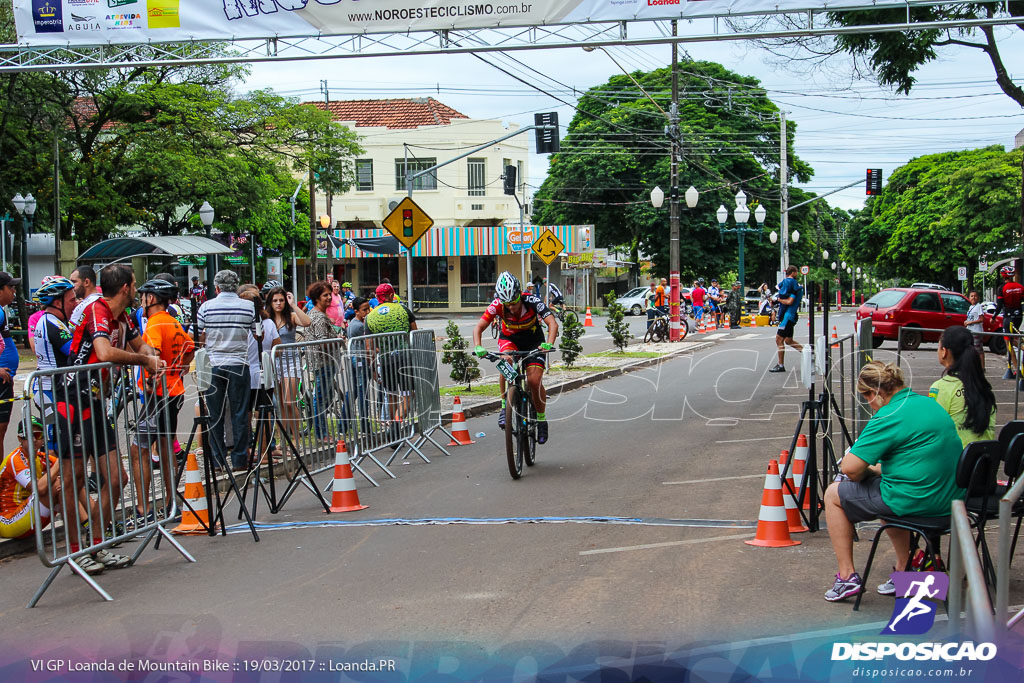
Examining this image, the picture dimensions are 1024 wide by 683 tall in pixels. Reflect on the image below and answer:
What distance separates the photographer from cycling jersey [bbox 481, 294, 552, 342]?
35.3ft

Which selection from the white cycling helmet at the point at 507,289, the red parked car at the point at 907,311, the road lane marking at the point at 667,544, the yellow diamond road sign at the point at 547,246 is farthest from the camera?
the red parked car at the point at 907,311

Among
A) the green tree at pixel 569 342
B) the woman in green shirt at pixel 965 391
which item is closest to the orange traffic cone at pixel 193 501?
the woman in green shirt at pixel 965 391

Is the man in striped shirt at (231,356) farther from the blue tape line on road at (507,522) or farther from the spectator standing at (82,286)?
the blue tape line on road at (507,522)

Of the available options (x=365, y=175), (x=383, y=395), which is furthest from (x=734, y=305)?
(x=383, y=395)

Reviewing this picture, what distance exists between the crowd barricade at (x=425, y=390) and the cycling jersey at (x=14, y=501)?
4440mm

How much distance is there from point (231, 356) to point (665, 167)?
49306 mm

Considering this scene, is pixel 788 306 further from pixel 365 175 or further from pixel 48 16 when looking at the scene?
pixel 365 175

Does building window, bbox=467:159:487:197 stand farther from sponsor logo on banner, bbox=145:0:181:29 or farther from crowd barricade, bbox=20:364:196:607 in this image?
crowd barricade, bbox=20:364:196:607

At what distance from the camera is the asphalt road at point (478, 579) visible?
5332 millimetres

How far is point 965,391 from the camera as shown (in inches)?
261

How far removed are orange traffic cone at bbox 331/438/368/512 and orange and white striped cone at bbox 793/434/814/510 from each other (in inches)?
140

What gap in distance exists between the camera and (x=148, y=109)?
31.5 meters

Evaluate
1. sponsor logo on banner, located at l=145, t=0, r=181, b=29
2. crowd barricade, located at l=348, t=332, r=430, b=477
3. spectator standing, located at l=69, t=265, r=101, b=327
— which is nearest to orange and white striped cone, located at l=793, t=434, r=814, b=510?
crowd barricade, located at l=348, t=332, r=430, b=477

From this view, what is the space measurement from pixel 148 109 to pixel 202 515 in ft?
86.0
